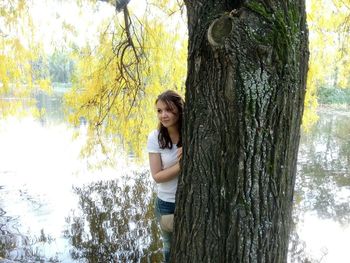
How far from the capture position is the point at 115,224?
17.2ft

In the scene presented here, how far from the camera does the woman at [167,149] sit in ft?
6.59

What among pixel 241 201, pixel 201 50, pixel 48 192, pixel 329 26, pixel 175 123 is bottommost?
pixel 48 192

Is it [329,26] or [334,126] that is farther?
[334,126]

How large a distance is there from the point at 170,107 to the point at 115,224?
361 centimetres

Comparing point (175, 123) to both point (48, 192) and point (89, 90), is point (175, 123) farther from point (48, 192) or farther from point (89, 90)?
point (48, 192)

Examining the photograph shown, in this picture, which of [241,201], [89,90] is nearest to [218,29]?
[241,201]

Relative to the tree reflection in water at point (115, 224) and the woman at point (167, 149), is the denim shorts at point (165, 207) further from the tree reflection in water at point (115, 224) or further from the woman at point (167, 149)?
the tree reflection in water at point (115, 224)

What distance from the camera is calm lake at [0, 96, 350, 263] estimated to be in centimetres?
456

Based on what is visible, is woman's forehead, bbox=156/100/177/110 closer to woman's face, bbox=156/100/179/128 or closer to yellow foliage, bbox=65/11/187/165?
woman's face, bbox=156/100/179/128

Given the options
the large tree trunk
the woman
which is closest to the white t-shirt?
the woman

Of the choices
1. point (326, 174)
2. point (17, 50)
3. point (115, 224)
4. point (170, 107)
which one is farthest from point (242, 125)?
point (326, 174)

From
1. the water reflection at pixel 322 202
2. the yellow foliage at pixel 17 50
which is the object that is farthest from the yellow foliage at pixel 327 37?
the yellow foliage at pixel 17 50

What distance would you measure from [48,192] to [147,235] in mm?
3068

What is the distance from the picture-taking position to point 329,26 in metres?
3.89
